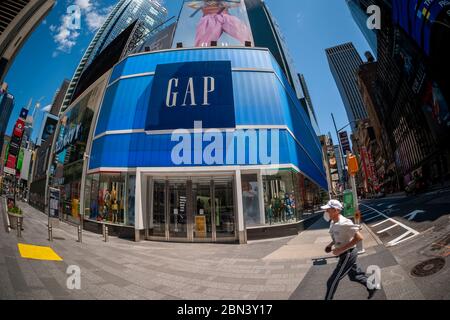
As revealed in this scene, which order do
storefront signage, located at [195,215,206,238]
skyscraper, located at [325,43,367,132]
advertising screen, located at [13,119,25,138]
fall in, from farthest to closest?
skyscraper, located at [325,43,367,132] < storefront signage, located at [195,215,206,238] < advertising screen, located at [13,119,25,138]

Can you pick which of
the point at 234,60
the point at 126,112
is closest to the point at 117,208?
the point at 126,112

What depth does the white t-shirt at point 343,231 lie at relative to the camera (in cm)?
258

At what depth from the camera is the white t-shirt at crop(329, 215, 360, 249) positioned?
258 cm

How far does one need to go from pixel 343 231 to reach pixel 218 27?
18.5 m

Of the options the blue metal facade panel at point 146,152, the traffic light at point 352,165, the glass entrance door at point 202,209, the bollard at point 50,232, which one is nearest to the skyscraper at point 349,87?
the blue metal facade panel at point 146,152

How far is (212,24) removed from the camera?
647 inches

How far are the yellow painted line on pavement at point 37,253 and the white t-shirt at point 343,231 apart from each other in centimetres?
356

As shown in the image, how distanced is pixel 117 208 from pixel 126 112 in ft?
10.4

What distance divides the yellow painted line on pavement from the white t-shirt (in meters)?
3.56

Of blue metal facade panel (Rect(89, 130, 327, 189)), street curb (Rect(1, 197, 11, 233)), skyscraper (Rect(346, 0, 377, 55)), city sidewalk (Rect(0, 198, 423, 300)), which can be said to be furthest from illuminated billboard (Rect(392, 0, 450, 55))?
street curb (Rect(1, 197, 11, 233))

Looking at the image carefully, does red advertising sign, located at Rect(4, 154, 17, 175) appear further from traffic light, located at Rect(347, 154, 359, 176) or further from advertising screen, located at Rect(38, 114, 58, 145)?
traffic light, located at Rect(347, 154, 359, 176)
